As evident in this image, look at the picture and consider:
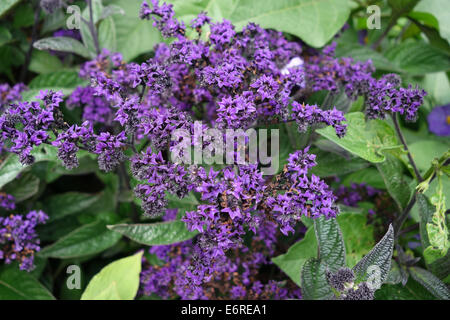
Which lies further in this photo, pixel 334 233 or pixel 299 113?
pixel 334 233

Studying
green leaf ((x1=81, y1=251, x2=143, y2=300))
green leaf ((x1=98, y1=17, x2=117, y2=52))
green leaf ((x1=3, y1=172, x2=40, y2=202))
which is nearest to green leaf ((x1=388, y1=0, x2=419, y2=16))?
green leaf ((x1=98, y1=17, x2=117, y2=52))

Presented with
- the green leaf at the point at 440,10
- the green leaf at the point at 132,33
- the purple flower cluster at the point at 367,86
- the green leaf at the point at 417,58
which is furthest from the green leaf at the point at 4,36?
the green leaf at the point at 440,10

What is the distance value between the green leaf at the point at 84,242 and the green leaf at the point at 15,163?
231 mm

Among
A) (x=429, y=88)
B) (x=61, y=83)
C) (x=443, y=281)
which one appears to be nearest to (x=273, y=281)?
(x=443, y=281)

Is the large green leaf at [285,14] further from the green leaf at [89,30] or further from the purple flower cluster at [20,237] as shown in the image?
the purple flower cluster at [20,237]

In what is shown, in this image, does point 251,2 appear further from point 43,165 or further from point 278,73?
point 43,165

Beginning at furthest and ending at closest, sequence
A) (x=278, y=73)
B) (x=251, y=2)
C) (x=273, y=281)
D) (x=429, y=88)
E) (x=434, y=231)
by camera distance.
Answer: (x=429, y=88) → (x=251, y=2) → (x=273, y=281) → (x=278, y=73) → (x=434, y=231)

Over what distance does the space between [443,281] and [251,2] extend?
0.93 meters

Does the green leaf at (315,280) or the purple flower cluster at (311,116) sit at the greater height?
the purple flower cluster at (311,116)

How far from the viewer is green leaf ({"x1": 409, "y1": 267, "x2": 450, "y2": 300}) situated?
973 millimetres

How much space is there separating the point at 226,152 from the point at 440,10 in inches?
47.0

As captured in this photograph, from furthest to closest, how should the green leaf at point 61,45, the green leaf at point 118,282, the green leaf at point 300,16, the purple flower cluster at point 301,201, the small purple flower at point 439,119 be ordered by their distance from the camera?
the small purple flower at point 439,119 < the green leaf at point 300,16 < the green leaf at point 61,45 < the green leaf at point 118,282 < the purple flower cluster at point 301,201

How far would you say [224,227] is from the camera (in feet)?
2.44

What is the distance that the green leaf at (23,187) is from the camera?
4.13 feet
